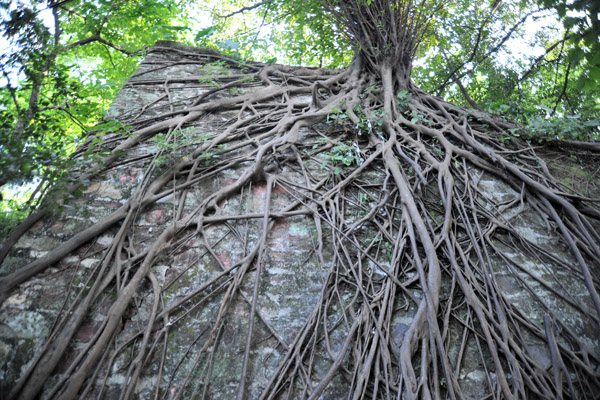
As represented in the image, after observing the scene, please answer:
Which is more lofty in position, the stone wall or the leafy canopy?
the leafy canopy

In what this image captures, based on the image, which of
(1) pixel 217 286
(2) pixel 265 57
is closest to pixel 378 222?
(1) pixel 217 286

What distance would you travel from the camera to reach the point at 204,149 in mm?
2783

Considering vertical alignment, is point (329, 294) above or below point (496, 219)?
below

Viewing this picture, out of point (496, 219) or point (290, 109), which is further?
point (290, 109)

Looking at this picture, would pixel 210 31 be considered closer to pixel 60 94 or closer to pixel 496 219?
pixel 60 94

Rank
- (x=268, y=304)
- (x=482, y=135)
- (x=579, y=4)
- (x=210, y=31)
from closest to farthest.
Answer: (x=579, y=4), (x=268, y=304), (x=482, y=135), (x=210, y=31)

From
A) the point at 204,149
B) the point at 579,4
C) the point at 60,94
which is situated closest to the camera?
the point at 579,4

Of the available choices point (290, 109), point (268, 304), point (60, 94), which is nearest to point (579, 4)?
point (268, 304)

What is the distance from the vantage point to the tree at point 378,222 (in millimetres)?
1810

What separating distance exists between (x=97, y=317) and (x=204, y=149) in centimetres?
137

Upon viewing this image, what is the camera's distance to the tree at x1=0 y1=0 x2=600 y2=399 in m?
1.81

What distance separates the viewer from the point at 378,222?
248 centimetres

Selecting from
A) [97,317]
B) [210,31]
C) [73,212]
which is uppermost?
[210,31]

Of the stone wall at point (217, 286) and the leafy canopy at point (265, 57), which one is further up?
the leafy canopy at point (265, 57)
